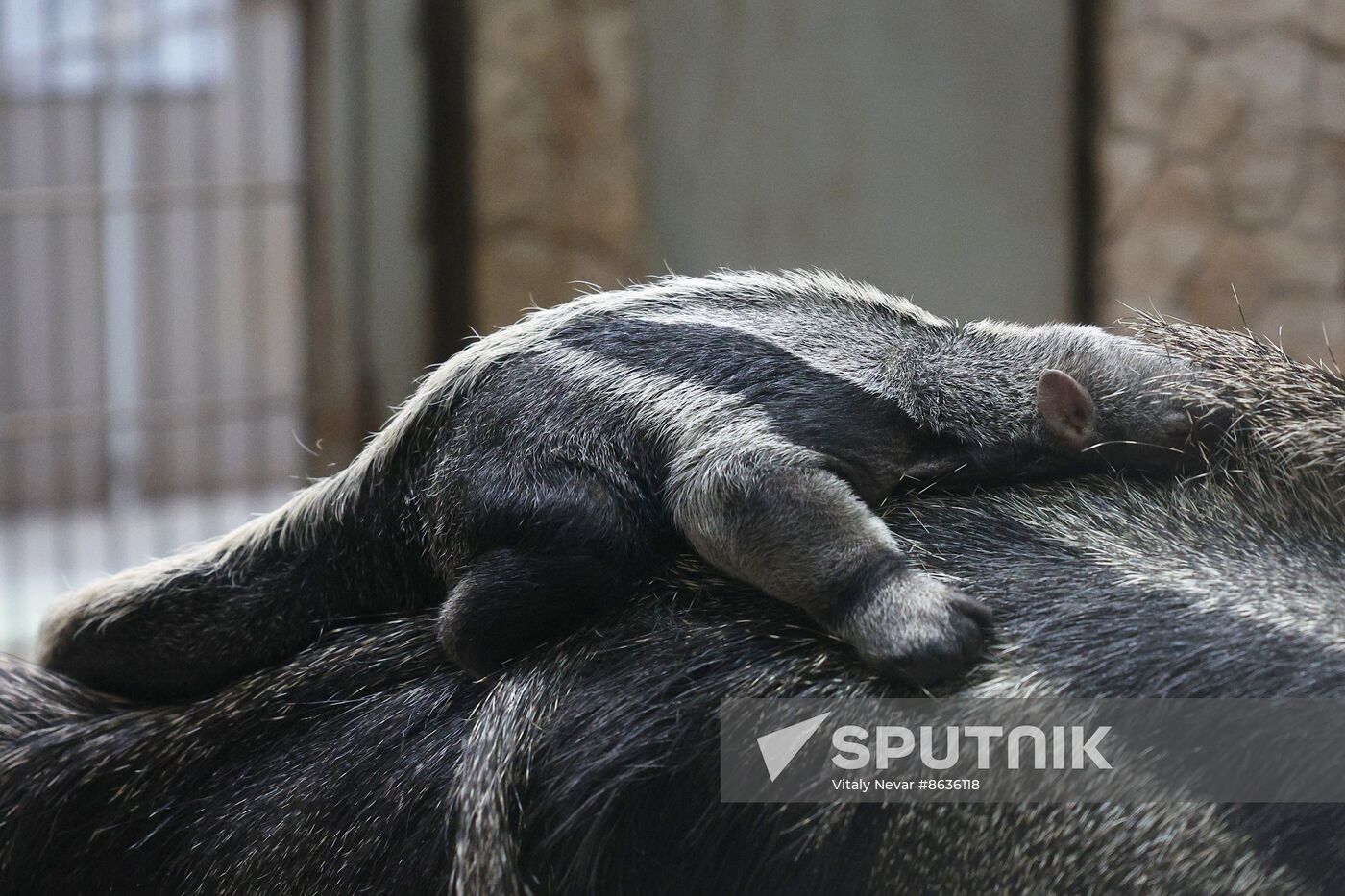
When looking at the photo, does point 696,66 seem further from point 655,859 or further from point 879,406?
point 655,859

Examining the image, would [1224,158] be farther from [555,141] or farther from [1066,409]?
[1066,409]

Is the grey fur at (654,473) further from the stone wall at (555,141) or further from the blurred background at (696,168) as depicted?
the stone wall at (555,141)

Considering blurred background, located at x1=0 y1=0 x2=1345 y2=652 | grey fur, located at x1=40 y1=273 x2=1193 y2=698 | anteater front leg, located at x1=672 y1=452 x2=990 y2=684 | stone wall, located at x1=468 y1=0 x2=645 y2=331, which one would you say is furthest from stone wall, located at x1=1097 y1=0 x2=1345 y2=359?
anteater front leg, located at x1=672 y1=452 x2=990 y2=684

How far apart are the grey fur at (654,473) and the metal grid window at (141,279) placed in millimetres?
3606

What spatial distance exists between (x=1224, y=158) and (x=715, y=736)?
4.59m

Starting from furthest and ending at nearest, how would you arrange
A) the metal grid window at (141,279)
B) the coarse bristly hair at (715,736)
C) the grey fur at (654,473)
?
the metal grid window at (141,279), the grey fur at (654,473), the coarse bristly hair at (715,736)

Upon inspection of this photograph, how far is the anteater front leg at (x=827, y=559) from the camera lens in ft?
4.27

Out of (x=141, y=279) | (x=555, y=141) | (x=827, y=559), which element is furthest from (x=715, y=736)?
(x=141, y=279)

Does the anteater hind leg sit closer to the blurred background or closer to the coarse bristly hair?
the coarse bristly hair

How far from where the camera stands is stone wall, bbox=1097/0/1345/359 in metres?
5.12

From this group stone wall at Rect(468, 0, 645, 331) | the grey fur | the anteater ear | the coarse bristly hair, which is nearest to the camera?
the coarse bristly hair

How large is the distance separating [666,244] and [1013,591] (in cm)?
361

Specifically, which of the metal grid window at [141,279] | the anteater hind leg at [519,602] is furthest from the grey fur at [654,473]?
the metal grid window at [141,279]

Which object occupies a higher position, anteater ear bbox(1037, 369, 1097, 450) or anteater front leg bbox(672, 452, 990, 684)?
anteater ear bbox(1037, 369, 1097, 450)
